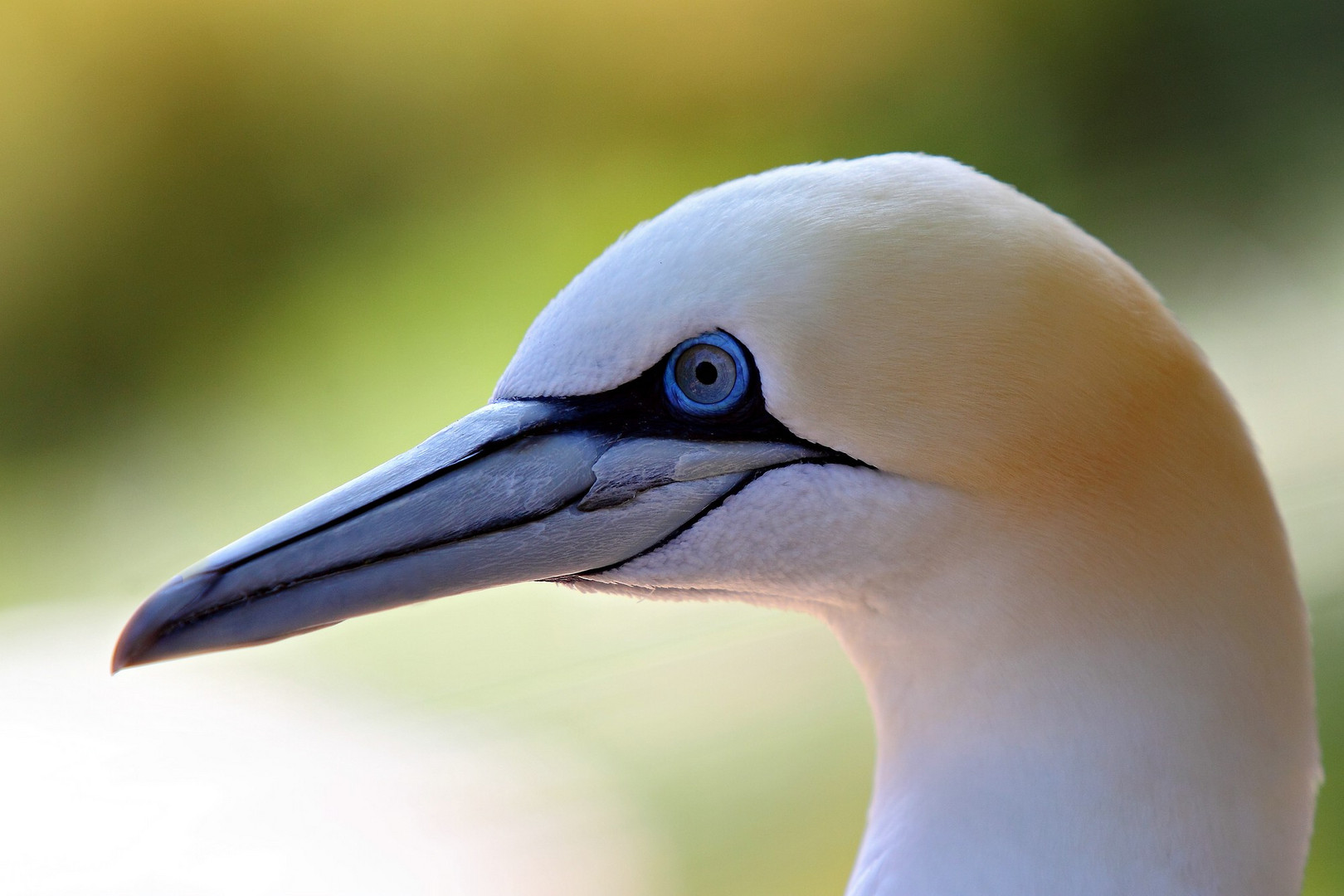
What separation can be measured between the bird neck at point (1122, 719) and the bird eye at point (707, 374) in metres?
0.35

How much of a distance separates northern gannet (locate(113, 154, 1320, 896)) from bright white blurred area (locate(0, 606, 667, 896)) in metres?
2.84

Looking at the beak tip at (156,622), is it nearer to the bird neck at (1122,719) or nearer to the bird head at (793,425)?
the bird head at (793,425)

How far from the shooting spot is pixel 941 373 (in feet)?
5.04

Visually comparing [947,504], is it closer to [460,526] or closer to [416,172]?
[460,526]

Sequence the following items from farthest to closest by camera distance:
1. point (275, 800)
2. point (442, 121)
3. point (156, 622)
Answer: point (442, 121) → point (275, 800) → point (156, 622)

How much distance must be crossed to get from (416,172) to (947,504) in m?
6.28

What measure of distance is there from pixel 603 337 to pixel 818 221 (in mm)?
300

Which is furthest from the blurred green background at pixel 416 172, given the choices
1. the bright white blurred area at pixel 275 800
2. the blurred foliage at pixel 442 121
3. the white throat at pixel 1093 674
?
the white throat at pixel 1093 674

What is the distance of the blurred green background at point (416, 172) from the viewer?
6.67 meters

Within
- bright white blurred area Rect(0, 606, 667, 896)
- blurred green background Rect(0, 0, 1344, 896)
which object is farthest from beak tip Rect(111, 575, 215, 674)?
blurred green background Rect(0, 0, 1344, 896)

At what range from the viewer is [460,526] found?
5.39ft

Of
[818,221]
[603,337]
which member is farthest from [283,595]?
[818,221]

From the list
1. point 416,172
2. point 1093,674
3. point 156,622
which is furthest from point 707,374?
point 416,172

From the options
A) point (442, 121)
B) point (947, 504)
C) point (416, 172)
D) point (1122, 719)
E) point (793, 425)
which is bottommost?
point (1122, 719)
